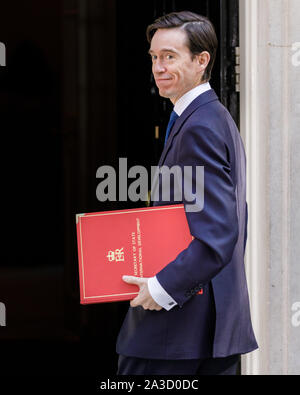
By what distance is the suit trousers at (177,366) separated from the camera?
210 cm

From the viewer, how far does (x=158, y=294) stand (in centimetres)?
200

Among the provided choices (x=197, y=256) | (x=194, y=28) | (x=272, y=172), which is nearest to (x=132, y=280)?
(x=197, y=256)

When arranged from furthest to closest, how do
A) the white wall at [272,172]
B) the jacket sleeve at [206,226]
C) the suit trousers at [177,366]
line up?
the white wall at [272,172]
the suit trousers at [177,366]
the jacket sleeve at [206,226]

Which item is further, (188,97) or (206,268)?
(188,97)

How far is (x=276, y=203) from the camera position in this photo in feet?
10.0

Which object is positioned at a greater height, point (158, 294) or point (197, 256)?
point (197, 256)

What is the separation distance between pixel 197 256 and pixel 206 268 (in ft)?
0.15

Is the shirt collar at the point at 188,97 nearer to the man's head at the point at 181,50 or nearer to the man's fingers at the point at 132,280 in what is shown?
the man's head at the point at 181,50

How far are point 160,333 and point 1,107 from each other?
19.9 feet

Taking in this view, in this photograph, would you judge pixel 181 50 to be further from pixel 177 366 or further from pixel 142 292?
pixel 177 366

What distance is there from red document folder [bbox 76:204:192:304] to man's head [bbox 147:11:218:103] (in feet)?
1.53

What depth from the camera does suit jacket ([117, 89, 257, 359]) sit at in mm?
1971

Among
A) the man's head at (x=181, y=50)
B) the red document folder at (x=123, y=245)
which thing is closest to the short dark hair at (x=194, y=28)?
the man's head at (x=181, y=50)
